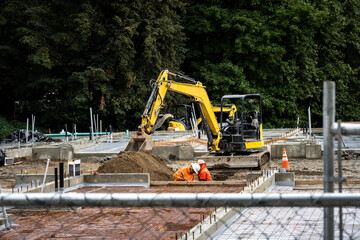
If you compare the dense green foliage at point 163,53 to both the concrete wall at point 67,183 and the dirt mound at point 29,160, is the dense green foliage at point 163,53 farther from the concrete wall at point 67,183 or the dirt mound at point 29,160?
the concrete wall at point 67,183

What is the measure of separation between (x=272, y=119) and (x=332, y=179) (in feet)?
132

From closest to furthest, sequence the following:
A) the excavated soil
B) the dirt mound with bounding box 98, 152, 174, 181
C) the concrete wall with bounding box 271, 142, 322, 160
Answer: the dirt mound with bounding box 98, 152, 174, 181
the excavated soil
the concrete wall with bounding box 271, 142, 322, 160

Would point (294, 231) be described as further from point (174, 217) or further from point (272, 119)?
point (272, 119)

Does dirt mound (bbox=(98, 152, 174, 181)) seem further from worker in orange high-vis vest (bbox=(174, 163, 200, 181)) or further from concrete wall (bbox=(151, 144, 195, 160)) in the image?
concrete wall (bbox=(151, 144, 195, 160))

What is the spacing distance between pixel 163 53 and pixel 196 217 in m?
30.8

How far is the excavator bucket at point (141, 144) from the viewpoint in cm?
1806

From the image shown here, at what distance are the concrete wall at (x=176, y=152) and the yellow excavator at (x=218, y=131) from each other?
2638 millimetres

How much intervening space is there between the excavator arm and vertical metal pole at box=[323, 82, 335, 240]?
582 inches

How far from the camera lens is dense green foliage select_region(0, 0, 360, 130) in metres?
35.8

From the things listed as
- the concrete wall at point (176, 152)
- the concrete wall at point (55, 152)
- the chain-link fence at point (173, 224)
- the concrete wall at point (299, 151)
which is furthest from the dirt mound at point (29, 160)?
the chain-link fence at point (173, 224)

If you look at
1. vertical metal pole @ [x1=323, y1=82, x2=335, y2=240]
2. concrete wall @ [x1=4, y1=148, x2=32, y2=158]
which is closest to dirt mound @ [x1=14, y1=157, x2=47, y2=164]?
concrete wall @ [x1=4, y1=148, x2=32, y2=158]

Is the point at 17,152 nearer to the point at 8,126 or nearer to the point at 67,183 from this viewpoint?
the point at 67,183

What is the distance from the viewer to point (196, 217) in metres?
8.74

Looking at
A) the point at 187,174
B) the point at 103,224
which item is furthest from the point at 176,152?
the point at 103,224
